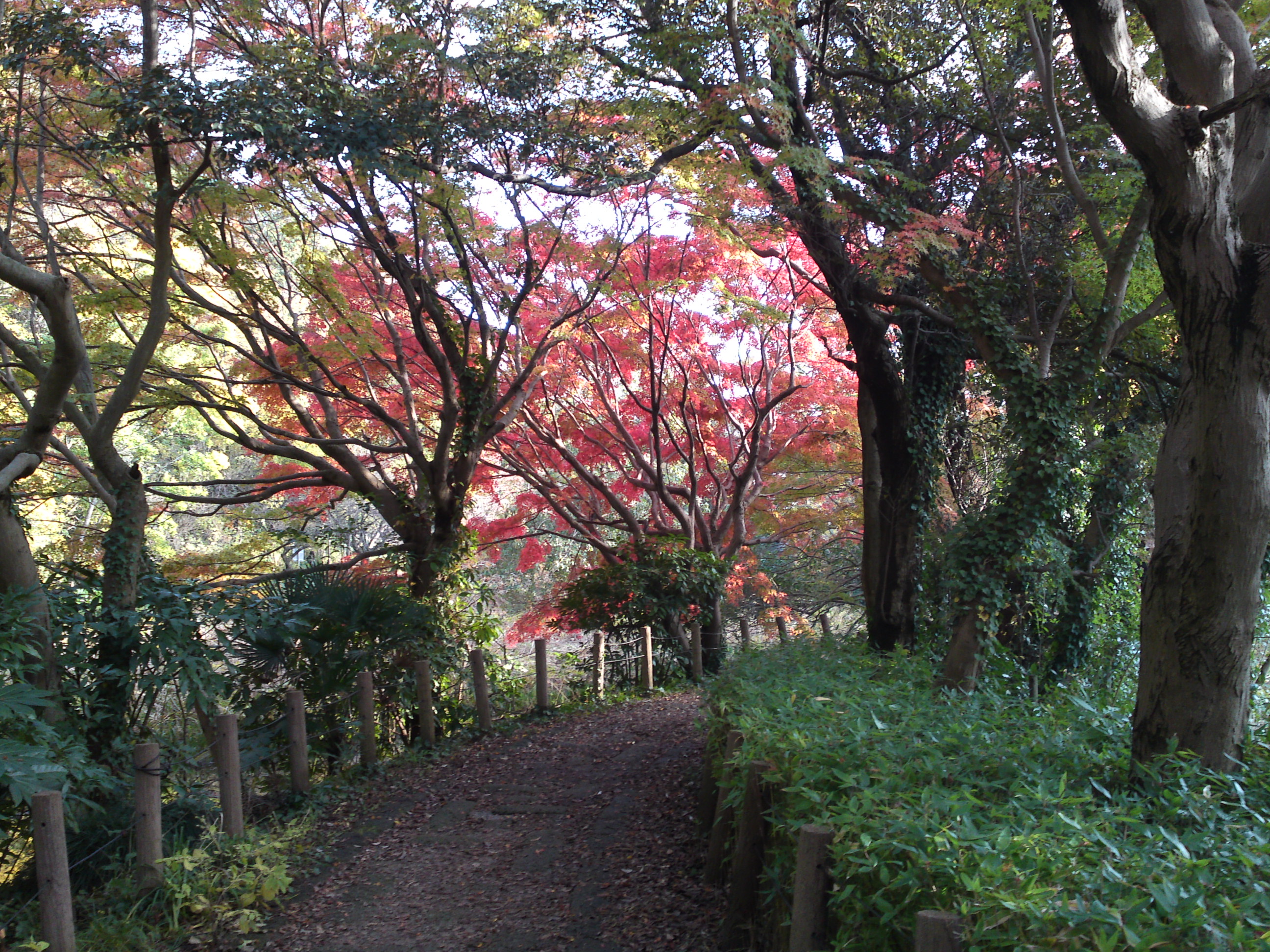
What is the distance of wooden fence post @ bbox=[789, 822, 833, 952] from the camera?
2822mm

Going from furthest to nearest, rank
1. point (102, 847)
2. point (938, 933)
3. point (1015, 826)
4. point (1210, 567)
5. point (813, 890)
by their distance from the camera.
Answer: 1. point (102, 847)
2. point (1210, 567)
3. point (813, 890)
4. point (1015, 826)
5. point (938, 933)

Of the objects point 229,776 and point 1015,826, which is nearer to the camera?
point 1015,826

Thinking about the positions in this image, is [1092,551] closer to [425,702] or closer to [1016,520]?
[1016,520]

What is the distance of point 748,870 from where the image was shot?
401 cm

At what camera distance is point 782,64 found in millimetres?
8586

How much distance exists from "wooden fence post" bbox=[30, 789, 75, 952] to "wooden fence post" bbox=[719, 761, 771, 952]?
3025mm

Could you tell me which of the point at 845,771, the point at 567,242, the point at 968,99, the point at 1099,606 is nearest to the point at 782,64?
the point at 968,99

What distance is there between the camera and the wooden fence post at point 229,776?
208 inches

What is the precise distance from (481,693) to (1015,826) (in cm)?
734

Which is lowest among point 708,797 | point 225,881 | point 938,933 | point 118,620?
point 225,881

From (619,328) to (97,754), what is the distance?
982cm

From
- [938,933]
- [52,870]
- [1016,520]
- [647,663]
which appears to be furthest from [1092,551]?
[52,870]

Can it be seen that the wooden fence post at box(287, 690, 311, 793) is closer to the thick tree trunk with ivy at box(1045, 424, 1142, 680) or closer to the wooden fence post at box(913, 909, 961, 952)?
the wooden fence post at box(913, 909, 961, 952)

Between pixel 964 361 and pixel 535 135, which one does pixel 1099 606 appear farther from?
pixel 535 135
